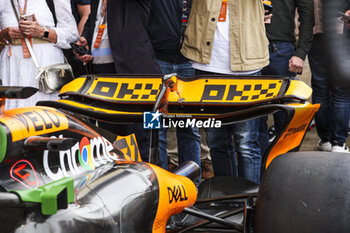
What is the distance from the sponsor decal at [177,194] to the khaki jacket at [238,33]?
130 cm

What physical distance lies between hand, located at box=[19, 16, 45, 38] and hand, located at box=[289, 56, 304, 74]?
1795mm

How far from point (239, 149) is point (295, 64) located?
3.26 ft

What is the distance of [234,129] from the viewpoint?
10.1 feet

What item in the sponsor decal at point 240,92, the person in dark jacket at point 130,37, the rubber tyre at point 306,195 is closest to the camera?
the rubber tyre at point 306,195

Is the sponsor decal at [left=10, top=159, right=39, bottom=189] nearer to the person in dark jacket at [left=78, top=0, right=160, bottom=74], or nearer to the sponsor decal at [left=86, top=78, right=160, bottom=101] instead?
the sponsor decal at [left=86, top=78, right=160, bottom=101]

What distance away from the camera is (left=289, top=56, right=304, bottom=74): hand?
145 inches

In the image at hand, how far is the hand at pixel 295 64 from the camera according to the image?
145 inches

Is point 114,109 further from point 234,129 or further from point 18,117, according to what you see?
point 18,117

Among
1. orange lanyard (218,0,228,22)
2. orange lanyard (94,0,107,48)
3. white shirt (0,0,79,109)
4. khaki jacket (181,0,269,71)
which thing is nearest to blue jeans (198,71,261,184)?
khaki jacket (181,0,269,71)

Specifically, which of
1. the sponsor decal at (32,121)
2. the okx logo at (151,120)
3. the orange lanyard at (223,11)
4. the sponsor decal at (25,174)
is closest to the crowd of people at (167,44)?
the orange lanyard at (223,11)

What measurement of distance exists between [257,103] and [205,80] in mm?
336

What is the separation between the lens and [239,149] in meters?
3.07

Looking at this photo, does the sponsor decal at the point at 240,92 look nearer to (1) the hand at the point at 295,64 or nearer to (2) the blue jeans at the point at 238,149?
(2) the blue jeans at the point at 238,149

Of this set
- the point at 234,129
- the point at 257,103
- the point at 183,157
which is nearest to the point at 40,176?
the point at 257,103
